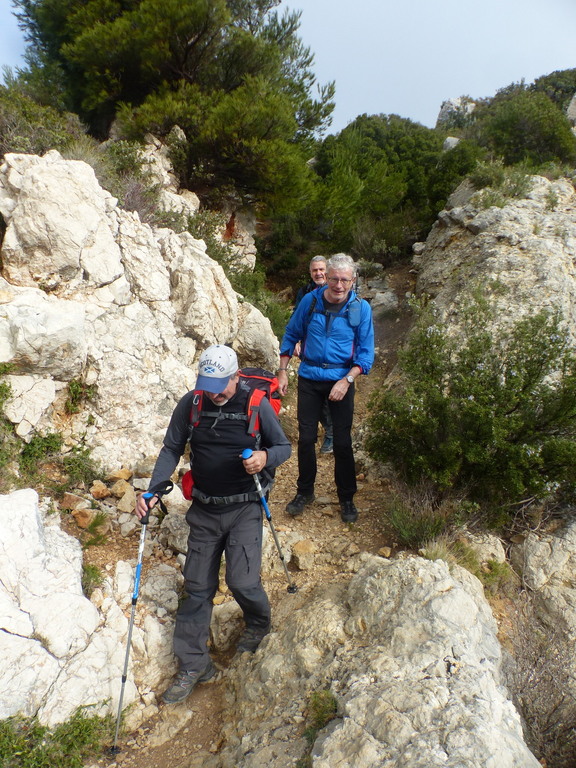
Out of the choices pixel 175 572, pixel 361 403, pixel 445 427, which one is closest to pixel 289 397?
pixel 361 403

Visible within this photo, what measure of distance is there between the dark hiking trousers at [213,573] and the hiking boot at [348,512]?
1507 millimetres

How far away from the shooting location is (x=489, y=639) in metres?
3.30

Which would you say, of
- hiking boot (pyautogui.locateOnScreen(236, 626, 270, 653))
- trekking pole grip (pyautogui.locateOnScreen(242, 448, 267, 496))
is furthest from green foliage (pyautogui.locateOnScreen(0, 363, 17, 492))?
hiking boot (pyautogui.locateOnScreen(236, 626, 270, 653))

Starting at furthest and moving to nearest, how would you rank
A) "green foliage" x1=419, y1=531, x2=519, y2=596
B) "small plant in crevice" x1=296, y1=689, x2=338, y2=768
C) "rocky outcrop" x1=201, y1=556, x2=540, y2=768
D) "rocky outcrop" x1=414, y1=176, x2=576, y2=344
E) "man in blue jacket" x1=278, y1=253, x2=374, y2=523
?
"rocky outcrop" x1=414, y1=176, x2=576, y2=344
"man in blue jacket" x1=278, y1=253, x2=374, y2=523
"green foliage" x1=419, y1=531, x2=519, y2=596
"small plant in crevice" x1=296, y1=689, x2=338, y2=768
"rocky outcrop" x1=201, y1=556, x2=540, y2=768

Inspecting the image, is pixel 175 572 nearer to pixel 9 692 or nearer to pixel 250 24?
pixel 9 692

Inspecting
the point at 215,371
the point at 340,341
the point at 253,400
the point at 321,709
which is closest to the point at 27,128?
the point at 340,341

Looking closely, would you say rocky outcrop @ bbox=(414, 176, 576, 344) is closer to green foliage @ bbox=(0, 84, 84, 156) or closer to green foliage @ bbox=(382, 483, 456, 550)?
green foliage @ bbox=(382, 483, 456, 550)

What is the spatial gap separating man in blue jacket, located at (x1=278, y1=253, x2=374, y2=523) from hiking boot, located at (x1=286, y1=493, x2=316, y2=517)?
1.53 ft

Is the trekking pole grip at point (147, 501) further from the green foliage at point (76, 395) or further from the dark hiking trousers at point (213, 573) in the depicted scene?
the green foliage at point (76, 395)

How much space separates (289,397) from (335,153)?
11985mm

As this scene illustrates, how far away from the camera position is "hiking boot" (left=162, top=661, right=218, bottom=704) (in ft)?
11.2

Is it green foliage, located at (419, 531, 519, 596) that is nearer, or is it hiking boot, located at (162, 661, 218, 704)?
hiking boot, located at (162, 661, 218, 704)

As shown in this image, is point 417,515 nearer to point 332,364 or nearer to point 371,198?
point 332,364

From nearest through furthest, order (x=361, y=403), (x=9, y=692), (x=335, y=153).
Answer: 1. (x=9, y=692)
2. (x=361, y=403)
3. (x=335, y=153)
